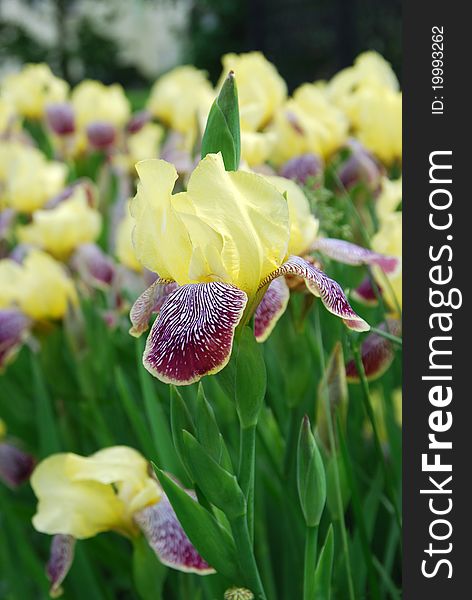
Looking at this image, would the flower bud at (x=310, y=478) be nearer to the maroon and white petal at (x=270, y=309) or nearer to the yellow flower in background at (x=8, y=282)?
the maroon and white petal at (x=270, y=309)

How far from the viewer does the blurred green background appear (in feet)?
20.9

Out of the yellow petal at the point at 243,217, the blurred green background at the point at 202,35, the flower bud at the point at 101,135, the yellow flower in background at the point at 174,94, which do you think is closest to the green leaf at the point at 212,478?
the yellow petal at the point at 243,217

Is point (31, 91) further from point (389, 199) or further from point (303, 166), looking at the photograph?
point (389, 199)

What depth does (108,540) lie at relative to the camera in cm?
111

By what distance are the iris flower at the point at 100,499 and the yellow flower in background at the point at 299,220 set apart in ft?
0.79

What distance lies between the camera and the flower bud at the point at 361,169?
1.48 metres

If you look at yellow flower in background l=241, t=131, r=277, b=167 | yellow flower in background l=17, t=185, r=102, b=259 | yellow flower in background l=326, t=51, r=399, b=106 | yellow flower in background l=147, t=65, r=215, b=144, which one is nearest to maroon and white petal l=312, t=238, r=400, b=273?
yellow flower in background l=241, t=131, r=277, b=167

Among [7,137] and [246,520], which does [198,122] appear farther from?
[7,137]

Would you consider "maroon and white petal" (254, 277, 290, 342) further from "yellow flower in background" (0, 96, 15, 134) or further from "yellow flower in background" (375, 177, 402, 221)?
"yellow flower in background" (0, 96, 15, 134)

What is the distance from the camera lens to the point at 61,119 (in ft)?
7.75

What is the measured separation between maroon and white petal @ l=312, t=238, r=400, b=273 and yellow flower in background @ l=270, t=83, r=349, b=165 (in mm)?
547

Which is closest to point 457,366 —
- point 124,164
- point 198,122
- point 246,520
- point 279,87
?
point 246,520

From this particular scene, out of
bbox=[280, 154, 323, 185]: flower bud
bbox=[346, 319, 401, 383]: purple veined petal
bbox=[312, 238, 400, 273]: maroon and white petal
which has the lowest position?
bbox=[346, 319, 401, 383]: purple veined petal

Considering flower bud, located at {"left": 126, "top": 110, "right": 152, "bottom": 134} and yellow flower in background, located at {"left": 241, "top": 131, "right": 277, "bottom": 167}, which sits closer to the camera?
yellow flower in background, located at {"left": 241, "top": 131, "right": 277, "bottom": 167}
